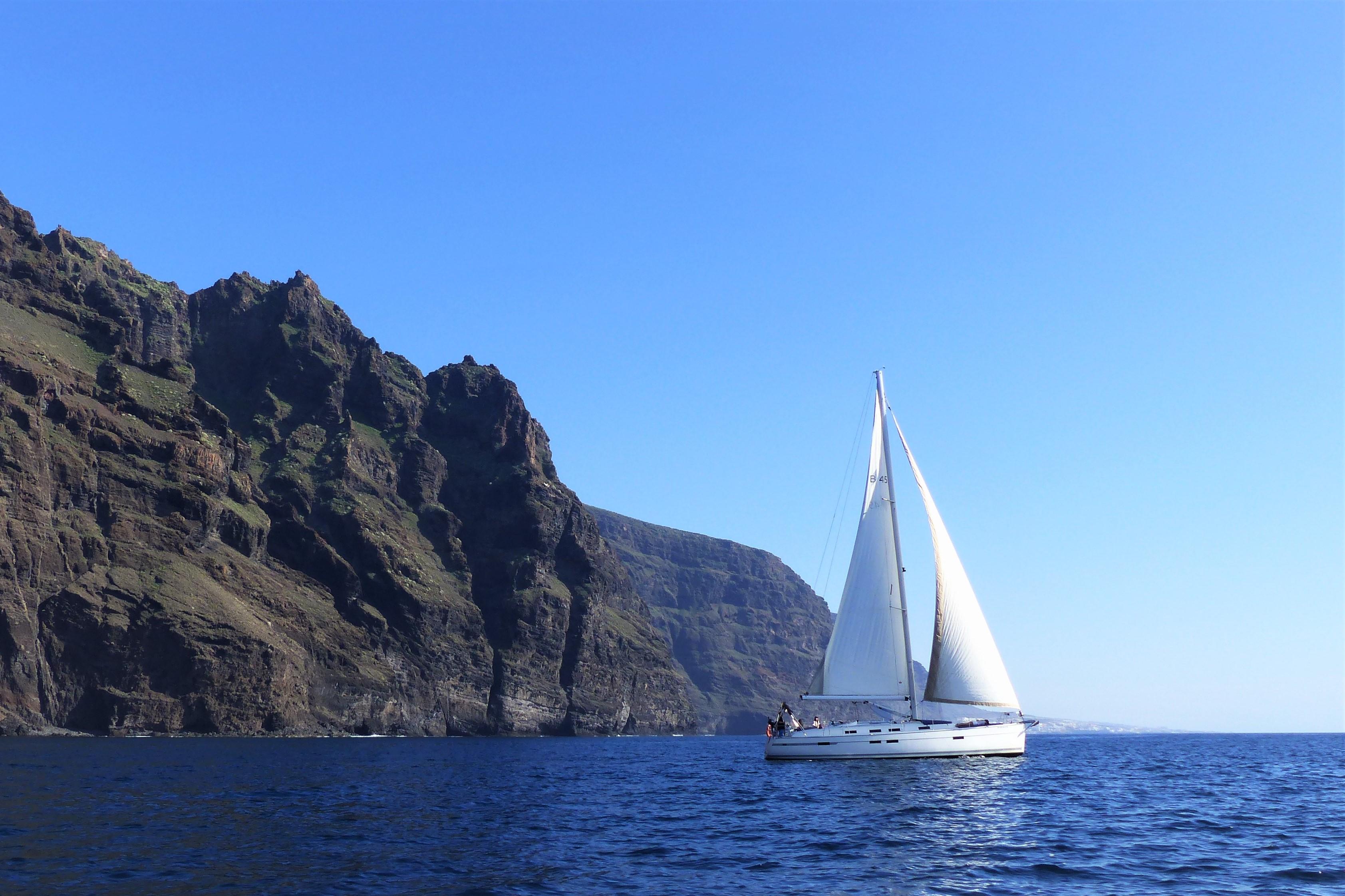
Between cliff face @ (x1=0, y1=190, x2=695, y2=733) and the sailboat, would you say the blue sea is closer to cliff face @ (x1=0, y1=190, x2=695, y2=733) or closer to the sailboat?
the sailboat

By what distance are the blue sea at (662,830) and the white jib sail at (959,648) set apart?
414cm

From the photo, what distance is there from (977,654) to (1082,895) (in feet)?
120

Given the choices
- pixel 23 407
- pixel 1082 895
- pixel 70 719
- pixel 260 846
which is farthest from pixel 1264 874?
pixel 23 407

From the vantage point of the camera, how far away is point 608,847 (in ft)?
100

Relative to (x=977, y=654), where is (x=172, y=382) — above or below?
above

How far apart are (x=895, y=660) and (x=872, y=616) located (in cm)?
283

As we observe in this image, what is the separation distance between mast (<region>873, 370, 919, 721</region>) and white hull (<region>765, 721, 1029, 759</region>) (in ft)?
4.72

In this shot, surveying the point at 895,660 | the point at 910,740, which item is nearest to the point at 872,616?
the point at 895,660

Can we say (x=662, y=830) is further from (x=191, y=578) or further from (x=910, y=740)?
(x=191, y=578)

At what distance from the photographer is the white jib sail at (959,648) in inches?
2299

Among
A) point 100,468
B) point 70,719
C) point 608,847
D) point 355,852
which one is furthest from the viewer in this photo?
point 100,468

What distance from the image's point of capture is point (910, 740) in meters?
59.2

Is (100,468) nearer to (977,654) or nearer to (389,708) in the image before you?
(389,708)

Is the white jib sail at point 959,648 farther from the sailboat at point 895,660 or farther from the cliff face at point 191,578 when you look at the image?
the cliff face at point 191,578
